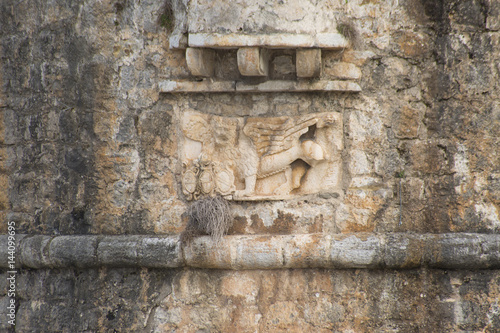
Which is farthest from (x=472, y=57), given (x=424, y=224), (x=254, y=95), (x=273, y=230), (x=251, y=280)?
(x=251, y=280)

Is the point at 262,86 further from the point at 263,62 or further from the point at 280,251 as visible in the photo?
the point at 280,251

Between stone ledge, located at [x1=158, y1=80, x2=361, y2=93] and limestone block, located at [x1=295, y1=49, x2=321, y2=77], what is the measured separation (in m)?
0.15

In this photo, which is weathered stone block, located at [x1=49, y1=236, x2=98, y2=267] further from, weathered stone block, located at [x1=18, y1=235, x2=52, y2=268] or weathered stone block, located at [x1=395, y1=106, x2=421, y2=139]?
weathered stone block, located at [x1=395, y1=106, x2=421, y2=139]

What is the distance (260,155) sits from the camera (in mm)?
4070

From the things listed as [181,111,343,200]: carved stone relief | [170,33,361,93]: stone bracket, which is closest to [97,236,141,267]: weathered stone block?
[181,111,343,200]: carved stone relief

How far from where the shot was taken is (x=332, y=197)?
4020 millimetres

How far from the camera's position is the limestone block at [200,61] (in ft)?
12.5

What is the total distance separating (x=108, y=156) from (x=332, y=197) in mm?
1773

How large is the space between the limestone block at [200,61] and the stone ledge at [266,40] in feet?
0.28

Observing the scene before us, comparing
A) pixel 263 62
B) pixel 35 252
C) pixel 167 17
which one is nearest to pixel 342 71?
pixel 263 62

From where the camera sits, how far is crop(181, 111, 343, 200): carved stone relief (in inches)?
157

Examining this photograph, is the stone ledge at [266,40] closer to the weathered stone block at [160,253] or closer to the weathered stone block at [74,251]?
the weathered stone block at [160,253]

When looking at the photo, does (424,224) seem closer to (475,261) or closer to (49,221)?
(475,261)

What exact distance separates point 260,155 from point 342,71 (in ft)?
2.89
